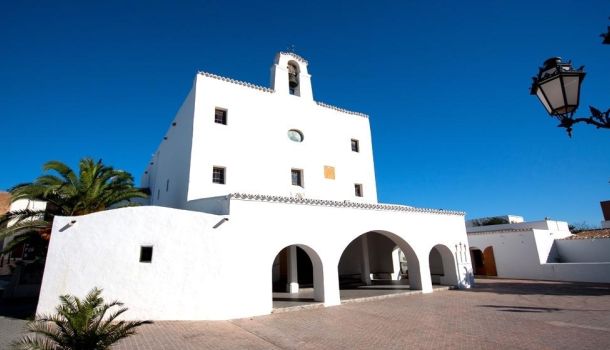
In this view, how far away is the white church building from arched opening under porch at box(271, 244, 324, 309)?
0.08 m

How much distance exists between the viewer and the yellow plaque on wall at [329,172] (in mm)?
18008

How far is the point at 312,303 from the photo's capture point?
11.9 m

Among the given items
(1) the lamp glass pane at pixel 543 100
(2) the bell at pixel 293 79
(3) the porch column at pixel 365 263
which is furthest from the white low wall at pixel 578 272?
(1) the lamp glass pane at pixel 543 100

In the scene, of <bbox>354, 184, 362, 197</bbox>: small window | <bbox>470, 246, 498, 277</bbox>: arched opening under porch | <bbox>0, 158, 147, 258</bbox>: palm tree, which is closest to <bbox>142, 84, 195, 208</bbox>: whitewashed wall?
<bbox>0, 158, 147, 258</bbox>: palm tree

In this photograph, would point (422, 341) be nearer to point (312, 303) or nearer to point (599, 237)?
point (312, 303)

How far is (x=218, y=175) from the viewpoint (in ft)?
49.6

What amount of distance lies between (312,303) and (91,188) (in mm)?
10445

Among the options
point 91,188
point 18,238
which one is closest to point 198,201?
point 91,188

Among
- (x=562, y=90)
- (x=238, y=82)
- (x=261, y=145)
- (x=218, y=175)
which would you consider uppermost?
(x=238, y=82)

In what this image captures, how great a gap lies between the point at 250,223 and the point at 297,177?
668 cm

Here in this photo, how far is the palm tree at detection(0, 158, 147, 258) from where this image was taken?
12492mm

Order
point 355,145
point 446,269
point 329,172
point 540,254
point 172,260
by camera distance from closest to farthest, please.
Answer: point 172,260 → point 446,269 → point 329,172 → point 355,145 → point 540,254

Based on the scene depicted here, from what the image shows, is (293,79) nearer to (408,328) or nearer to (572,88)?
(408,328)

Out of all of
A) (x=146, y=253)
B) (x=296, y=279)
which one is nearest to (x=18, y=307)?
(x=146, y=253)
